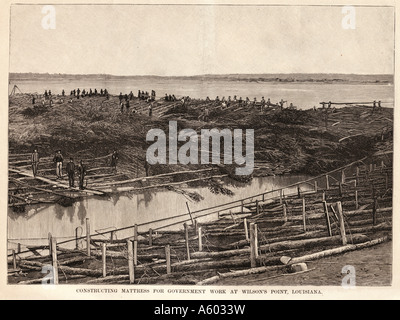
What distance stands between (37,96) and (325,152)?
13.1ft

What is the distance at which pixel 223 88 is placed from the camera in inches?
313

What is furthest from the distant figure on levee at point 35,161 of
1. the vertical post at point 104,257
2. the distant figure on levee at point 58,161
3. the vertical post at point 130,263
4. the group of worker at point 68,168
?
the vertical post at point 130,263

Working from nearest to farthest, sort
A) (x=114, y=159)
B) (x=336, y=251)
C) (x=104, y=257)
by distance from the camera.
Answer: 1. (x=104, y=257)
2. (x=336, y=251)
3. (x=114, y=159)

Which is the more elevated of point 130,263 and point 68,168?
point 68,168

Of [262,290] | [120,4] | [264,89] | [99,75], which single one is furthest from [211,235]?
[120,4]

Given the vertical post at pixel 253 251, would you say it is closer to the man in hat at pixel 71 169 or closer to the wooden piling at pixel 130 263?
the wooden piling at pixel 130 263

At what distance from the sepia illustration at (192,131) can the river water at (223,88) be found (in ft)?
0.06

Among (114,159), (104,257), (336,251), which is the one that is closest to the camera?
(104,257)

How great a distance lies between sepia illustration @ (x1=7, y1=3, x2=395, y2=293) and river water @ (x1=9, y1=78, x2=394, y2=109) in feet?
0.06

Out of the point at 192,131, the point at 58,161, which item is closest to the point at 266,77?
the point at 192,131

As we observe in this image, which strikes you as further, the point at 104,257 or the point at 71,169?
the point at 71,169

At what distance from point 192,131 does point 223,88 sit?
72cm

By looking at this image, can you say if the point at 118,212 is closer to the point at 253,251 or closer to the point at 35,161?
the point at 35,161

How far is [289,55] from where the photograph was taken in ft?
26.1
